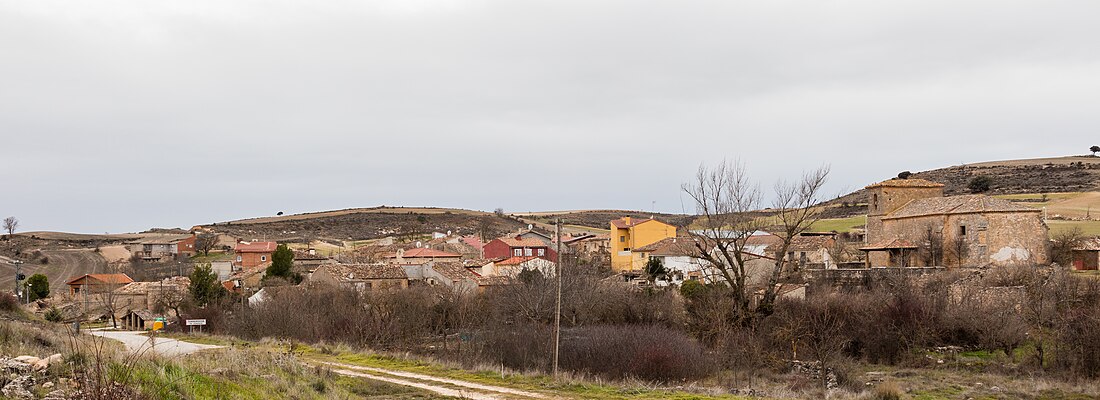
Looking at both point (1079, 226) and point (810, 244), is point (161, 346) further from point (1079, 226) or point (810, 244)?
point (1079, 226)

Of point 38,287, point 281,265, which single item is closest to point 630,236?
point 281,265

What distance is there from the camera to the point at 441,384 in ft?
66.6

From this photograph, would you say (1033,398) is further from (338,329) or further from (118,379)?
(338,329)

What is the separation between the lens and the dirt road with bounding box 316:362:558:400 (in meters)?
18.3

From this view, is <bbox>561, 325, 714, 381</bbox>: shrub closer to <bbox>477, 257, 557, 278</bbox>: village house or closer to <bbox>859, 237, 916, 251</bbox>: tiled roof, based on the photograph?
<bbox>477, 257, 557, 278</bbox>: village house

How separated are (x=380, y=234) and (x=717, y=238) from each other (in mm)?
80198

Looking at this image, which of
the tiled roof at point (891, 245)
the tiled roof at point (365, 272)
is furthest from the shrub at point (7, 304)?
the tiled roof at point (891, 245)

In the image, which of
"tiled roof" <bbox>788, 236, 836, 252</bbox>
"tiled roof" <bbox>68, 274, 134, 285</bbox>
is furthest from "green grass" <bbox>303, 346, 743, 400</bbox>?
"tiled roof" <bbox>68, 274, 134, 285</bbox>

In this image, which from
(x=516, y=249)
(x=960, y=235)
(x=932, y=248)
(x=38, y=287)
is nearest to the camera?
(x=960, y=235)

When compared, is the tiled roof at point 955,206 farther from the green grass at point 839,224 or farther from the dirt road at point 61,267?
the dirt road at point 61,267

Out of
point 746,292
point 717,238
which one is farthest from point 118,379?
point 746,292

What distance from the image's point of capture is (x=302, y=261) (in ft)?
214

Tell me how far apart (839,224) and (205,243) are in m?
59.7

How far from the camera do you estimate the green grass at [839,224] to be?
70.1 meters
